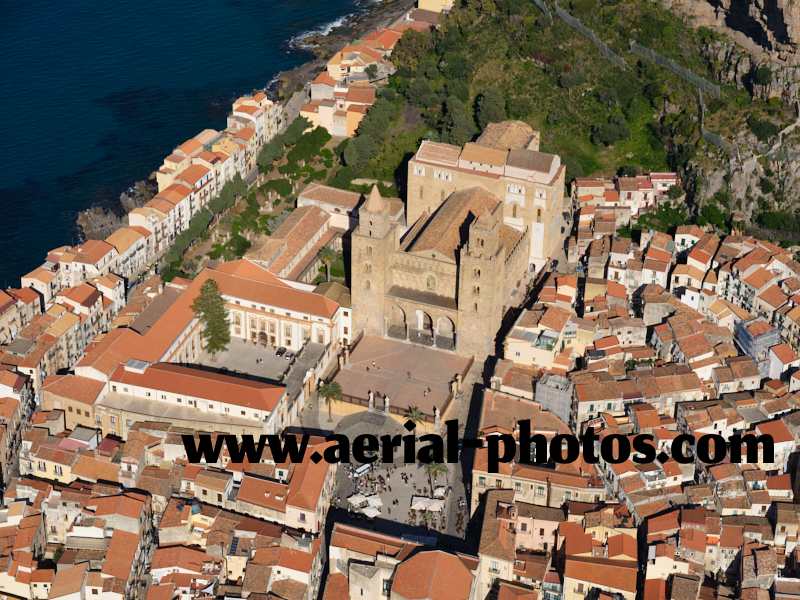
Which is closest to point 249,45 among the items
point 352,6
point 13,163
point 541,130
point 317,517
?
point 352,6

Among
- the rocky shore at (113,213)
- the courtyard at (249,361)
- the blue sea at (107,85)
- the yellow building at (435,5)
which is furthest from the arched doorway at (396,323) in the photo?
the yellow building at (435,5)

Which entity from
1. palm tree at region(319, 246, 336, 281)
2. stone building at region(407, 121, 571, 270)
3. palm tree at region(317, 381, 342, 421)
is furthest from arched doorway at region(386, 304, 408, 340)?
stone building at region(407, 121, 571, 270)

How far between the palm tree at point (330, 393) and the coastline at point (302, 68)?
31275mm

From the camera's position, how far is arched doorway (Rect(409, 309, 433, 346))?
9656 centimetres

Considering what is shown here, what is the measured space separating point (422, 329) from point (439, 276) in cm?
445

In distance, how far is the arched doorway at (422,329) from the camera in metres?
96.6

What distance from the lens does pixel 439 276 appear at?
9556cm

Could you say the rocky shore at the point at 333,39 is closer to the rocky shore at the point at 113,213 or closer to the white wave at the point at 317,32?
the white wave at the point at 317,32

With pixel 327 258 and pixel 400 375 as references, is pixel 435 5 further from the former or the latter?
pixel 400 375

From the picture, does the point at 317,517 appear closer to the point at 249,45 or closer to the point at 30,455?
the point at 30,455

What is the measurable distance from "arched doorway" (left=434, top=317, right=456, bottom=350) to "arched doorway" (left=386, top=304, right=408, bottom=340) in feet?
7.86

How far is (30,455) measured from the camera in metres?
86.4

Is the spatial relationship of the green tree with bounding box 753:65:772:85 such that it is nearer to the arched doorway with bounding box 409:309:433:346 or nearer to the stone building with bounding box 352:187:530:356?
the stone building with bounding box 352:187:530:356

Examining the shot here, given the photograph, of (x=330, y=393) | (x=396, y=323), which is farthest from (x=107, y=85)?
(x=330, y=393)
